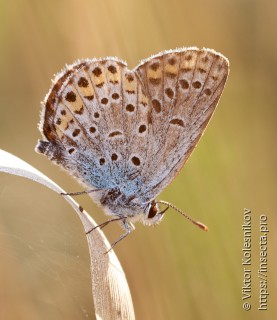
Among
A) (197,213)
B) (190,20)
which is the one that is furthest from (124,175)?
(190,20)

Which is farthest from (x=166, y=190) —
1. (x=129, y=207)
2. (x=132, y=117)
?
(x=132, y=117)

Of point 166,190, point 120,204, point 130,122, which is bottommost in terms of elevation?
point 166,190

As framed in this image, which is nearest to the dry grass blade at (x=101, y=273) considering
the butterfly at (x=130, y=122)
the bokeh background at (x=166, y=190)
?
the bokeh background at (x=166, y=190)

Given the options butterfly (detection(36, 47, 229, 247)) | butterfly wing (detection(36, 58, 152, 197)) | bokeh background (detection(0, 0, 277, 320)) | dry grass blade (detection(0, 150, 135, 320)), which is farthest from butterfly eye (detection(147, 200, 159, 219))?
dry grass blade (detection(0, 150, 135, 320))

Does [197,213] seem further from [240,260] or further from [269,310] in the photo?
[269,310]

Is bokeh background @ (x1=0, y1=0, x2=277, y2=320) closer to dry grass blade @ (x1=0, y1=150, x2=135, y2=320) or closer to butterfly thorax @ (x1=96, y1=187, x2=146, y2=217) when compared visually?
butterfly thorax @ (x1=96, y1=187, x2=146, y2=217)

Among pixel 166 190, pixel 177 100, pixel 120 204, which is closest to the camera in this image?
pixel 177 100

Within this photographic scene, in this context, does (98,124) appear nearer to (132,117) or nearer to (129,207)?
(132,117)
